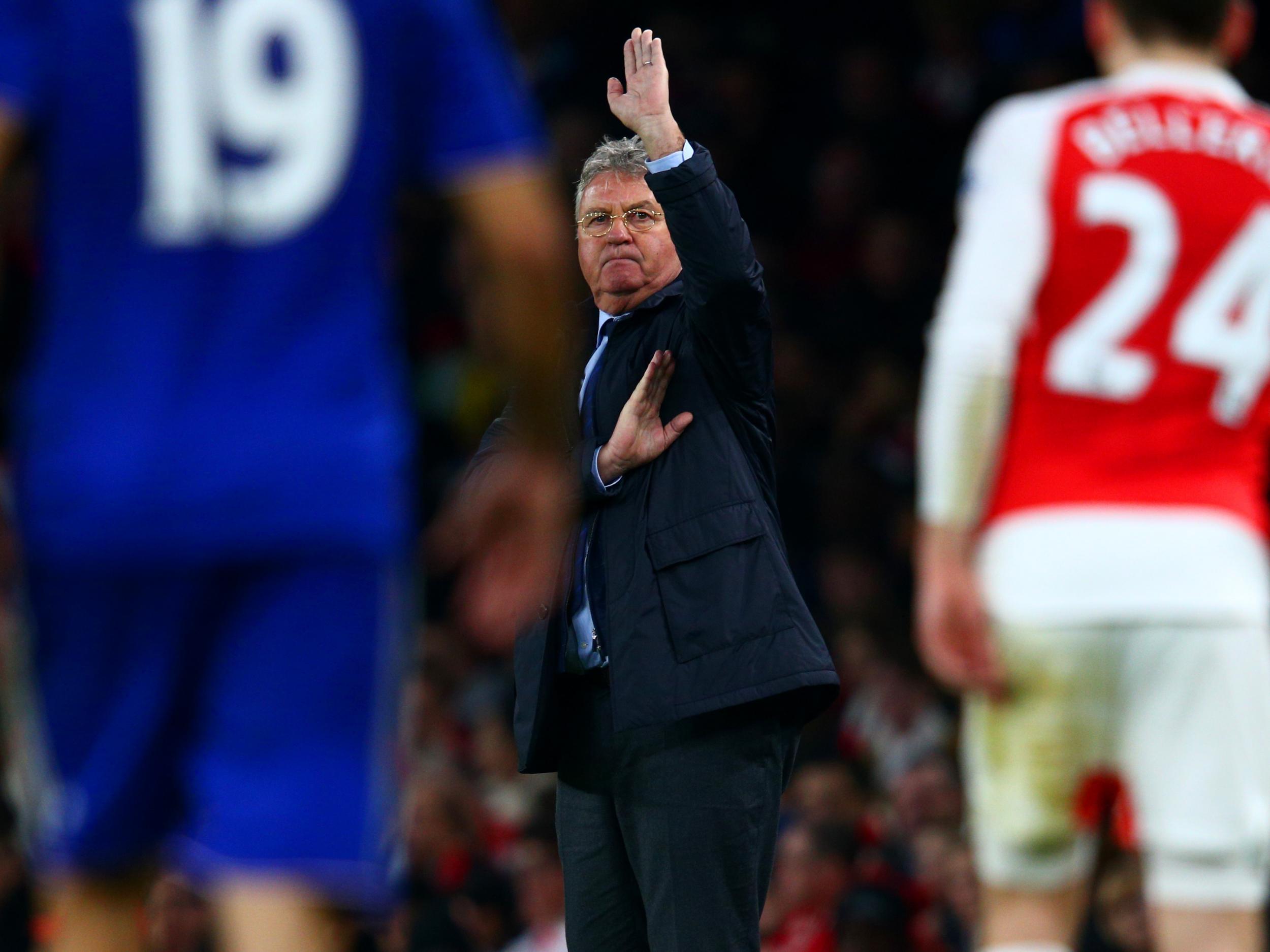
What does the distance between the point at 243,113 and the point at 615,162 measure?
6.72 ft

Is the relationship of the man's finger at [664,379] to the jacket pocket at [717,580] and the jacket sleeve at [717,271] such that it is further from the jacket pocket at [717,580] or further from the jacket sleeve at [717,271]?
the jacket pocket at [717,580]

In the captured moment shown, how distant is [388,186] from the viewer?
2701 mm

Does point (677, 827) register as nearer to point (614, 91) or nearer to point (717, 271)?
point (717, 271)

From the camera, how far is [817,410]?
10031mm

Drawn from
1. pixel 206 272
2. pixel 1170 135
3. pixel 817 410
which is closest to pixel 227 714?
pixel 206 272

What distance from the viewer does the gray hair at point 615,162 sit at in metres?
4.55

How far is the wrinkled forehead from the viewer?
4500 mm

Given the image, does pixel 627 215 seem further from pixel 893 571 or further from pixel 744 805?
pixel 893 571

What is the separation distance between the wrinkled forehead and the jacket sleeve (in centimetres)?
27

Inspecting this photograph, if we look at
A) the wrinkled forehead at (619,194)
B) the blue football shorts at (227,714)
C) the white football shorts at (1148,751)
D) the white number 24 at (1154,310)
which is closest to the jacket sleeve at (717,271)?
the wrinkled forehead at (619,194)

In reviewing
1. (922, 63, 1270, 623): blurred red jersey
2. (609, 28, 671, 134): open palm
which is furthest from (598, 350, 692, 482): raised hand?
(922, 63, 1270, 623): blurred red jersey

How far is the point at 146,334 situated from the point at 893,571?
6893 mm

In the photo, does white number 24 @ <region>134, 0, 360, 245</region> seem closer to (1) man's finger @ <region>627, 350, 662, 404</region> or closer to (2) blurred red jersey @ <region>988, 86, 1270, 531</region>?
(2) blurred red jersey @ <region>988, 86, 1270, 531</region>

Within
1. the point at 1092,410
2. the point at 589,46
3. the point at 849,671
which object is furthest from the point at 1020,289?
the point at 589,46
